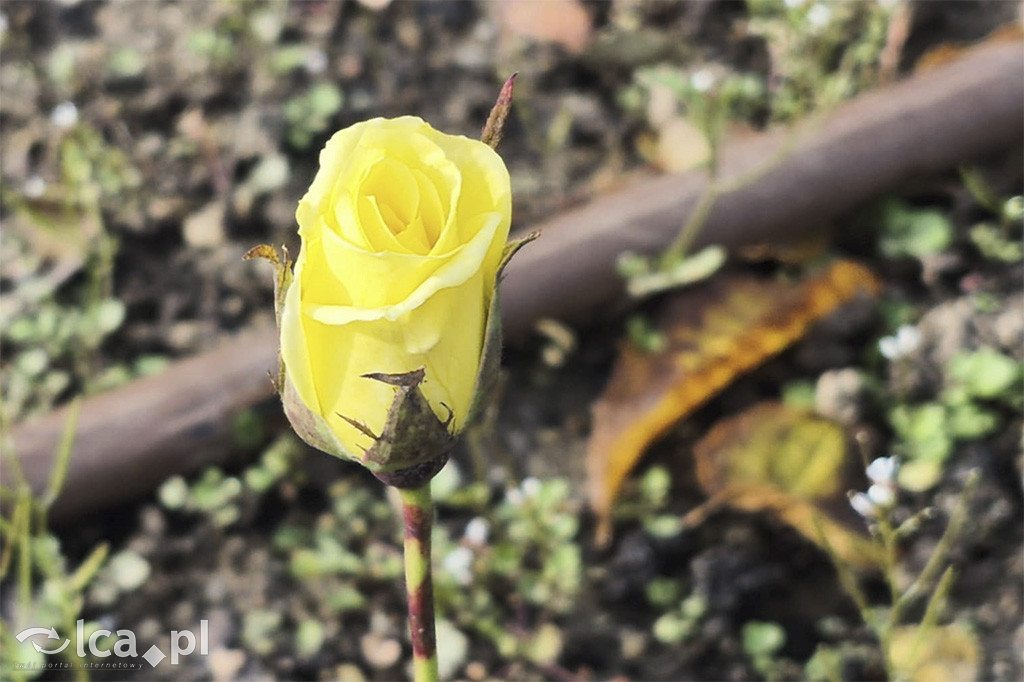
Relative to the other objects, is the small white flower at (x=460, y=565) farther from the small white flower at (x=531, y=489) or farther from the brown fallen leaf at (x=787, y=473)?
the brown fallen leaf at (x=787, y=473)

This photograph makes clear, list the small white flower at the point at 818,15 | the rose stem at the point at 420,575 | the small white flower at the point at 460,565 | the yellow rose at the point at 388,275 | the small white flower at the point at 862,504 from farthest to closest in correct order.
Result: the small white flower at the point at 818,15, the small white flower at the point at 460,565, the small white flower at the point at 862,504, the rose stem at the point at 420,575, the yellow rose at the point at 388,275

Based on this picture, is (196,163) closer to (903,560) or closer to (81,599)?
(81,599)

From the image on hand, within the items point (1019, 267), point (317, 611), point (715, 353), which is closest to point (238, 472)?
point (317, 611)

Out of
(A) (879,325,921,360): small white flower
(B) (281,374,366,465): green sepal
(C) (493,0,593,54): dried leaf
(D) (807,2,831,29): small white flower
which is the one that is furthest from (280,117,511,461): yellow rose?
(C) (493,0,593,54): dried leaf

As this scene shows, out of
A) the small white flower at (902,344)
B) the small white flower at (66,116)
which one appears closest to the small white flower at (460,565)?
the small white flower at (902,344)

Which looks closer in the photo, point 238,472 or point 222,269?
point 238,472
